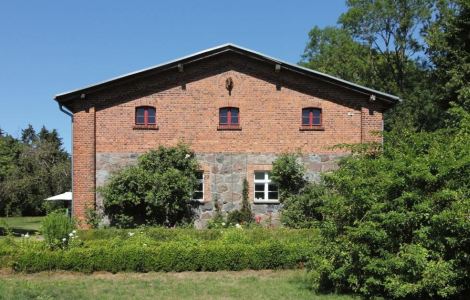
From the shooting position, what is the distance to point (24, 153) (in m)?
44.8

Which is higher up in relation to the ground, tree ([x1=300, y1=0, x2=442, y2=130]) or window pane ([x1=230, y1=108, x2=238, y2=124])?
tree ([x1=300, y1=0, x2=442, y2=130])

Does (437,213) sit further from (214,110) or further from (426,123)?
(426,123)

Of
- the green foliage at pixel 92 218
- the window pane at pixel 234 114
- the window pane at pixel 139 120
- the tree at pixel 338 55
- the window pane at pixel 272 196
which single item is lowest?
the green foliage at pixel 92 218

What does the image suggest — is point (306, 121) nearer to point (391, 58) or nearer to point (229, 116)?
point (229, 116)

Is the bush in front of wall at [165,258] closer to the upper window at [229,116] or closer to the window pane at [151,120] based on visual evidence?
the window pane at [151,120]

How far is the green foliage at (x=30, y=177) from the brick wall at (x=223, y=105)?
13.3 metres

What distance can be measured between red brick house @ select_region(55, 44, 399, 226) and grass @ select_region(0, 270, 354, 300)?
8052 mm

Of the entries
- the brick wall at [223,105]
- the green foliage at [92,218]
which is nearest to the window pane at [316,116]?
the brick wall at [223,105]

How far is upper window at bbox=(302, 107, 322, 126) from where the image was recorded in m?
22.2

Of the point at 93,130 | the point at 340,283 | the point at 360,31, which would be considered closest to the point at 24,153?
the point at 93,130

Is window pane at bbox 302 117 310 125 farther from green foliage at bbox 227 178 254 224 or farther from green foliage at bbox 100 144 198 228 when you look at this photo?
green foliage at bbox 100 144 198 228

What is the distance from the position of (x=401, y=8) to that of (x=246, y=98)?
26147 mm

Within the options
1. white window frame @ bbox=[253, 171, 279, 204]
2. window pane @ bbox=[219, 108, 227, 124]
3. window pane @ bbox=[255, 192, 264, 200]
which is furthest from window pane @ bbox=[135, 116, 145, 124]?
window pane @ bbox=[255, 192, 264, 200]

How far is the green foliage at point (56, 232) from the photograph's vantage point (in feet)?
47.1
